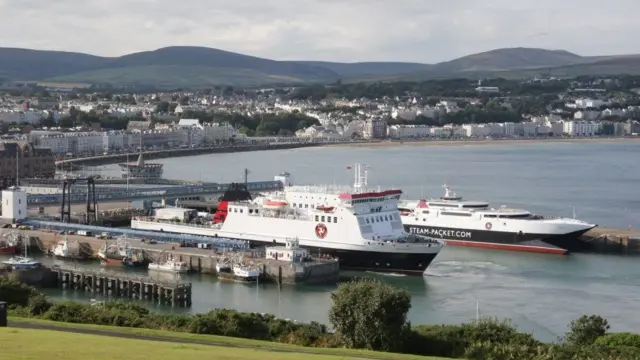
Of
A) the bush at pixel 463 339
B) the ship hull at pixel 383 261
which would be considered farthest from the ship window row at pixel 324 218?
the bush at pixel 463 339

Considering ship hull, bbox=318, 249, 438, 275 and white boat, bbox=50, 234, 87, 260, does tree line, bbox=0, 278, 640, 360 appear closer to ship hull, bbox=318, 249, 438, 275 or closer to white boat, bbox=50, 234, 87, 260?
ship hull, bbox=318, 249, 438, 275

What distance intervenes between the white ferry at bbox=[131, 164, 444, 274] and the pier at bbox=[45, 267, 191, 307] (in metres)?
3.95

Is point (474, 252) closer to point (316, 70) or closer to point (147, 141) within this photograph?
point (147, 141)

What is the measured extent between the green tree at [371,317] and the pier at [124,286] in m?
5.04

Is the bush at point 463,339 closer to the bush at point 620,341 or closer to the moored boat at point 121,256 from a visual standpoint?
the bush at point 620,341

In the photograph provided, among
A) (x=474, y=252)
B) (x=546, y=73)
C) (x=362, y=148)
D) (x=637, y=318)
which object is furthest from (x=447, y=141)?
(x=546, y=73)

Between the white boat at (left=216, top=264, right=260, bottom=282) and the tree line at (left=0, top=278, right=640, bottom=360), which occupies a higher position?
the tree line at (left=0, top=278, right=640, bottom=360)

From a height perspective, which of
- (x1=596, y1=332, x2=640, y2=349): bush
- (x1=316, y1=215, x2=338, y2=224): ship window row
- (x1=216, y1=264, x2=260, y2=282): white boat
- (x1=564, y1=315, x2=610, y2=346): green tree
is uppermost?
(x1=316, y1=215, x2=338, y2=224): ship window row

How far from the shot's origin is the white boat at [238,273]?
18.0 metres

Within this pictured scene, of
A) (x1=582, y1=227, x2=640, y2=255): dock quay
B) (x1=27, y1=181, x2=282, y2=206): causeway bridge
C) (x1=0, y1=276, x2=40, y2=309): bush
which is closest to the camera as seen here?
(x1=0, y1=276, x2=40, y2=309): bush

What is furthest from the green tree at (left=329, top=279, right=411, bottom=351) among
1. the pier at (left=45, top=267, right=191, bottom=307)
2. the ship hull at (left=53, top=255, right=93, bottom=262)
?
the ship hull at (left=53, top=255, right=93, bottom=262)

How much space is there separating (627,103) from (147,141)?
5749 cm

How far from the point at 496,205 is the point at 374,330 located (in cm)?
2020

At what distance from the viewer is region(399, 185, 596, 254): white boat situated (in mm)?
23328
